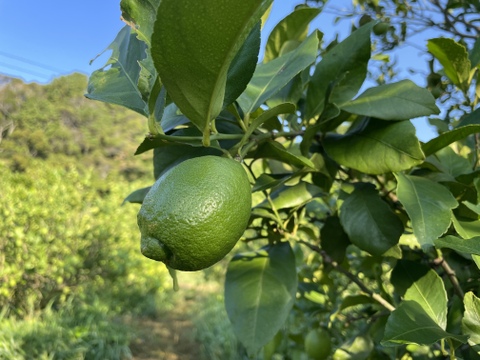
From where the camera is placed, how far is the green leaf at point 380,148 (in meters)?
0.53

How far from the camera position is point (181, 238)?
358 millimetres

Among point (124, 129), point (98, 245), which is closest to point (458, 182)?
point (98, 245)

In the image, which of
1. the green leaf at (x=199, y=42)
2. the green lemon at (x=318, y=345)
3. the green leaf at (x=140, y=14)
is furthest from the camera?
the green lemon at (x=318, y=345)

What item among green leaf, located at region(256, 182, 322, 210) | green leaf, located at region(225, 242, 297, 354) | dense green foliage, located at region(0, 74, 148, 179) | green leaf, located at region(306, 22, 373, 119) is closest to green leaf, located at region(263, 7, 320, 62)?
green leaf, located at region(306, 22, 373, 119)

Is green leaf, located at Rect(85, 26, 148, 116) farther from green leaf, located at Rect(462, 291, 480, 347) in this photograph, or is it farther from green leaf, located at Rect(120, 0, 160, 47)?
green leaf, located at Rect(462, 291, 480, 347)

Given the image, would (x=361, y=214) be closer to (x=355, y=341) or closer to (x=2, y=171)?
(x=355, y=341)

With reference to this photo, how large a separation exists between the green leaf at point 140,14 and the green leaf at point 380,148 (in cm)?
32

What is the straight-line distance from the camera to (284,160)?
584 mm

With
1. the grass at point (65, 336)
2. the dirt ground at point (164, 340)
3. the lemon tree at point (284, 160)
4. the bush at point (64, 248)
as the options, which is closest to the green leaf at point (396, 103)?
the lemon tree at point (284, 160)

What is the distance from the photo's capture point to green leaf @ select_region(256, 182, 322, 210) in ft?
2.08

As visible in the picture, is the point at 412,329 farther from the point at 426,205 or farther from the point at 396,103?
the point at 396,103

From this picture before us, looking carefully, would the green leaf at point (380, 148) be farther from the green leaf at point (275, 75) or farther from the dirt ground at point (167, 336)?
the dirt ground at point (167, 336)

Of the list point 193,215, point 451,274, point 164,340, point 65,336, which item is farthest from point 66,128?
point 193,215

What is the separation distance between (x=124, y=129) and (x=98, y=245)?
52.3ft
